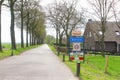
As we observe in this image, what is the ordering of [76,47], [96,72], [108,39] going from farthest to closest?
[108,39], [96,72], [76,47]

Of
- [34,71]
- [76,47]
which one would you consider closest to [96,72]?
[76,47]

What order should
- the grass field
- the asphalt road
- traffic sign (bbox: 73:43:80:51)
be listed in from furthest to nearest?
traffic sign (bbox: 73:43:80:51), the grass field, the asphalt road

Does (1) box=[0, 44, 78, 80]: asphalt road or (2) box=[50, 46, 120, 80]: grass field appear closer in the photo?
(1) box=[0, 44, 78, 80]: asphalt road

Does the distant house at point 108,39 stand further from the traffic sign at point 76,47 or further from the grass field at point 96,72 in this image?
the traffic sign at point 76,47

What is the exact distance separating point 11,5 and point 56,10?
17229mm

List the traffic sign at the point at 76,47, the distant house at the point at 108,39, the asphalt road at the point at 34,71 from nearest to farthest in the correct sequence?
the asphalt road at the point at 34,71 < the traffic sign at the point at 76,47 < the distant house at the point at 108,39

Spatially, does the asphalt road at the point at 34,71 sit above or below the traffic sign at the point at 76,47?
below

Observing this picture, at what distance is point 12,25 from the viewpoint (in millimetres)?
53656

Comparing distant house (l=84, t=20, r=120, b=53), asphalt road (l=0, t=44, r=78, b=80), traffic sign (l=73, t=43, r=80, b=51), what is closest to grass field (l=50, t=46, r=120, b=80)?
asphalt road (l=0, t=44, r=78, b=80)

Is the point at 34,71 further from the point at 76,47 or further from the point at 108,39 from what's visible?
the point at 108,39

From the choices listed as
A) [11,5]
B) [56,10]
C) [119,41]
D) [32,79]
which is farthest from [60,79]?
[119,41]

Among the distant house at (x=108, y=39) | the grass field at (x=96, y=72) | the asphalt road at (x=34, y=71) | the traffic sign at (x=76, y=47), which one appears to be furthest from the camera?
the distant house at (x=108, y=39)

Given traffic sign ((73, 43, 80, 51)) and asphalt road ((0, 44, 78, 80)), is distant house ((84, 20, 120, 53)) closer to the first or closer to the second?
asphalt road ((0, 44, 78, 80))

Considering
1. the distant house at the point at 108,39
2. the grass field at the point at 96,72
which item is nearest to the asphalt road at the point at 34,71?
the grass field at the point at 96,72
